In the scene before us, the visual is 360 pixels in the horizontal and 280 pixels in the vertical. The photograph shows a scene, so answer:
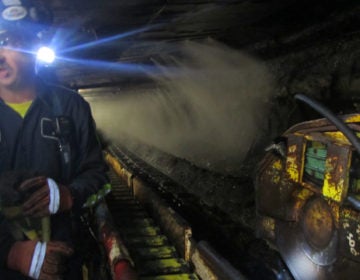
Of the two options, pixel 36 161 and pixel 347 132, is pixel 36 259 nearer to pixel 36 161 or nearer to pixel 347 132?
pixel 36 161

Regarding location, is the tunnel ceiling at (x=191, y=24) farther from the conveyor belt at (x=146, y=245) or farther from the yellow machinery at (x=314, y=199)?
the yellow machinery at (x=314, y=199)

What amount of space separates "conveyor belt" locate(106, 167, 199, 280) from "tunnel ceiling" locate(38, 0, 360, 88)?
2801mm

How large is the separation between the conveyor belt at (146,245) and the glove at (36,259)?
1.64 metres

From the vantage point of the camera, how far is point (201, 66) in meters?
9.55

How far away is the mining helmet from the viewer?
7.07 feet

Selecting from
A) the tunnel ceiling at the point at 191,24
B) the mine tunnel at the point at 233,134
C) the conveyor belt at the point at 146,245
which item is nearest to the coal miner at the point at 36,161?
the mine tunnel at the point at 233,134

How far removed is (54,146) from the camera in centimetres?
221

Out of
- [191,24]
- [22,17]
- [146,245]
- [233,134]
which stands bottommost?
[146,245]

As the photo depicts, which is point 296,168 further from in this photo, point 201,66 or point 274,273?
point 201,66

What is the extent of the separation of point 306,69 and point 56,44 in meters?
4.53

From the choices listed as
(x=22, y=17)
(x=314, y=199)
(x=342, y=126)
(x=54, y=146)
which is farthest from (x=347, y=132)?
(x=22, y=17)

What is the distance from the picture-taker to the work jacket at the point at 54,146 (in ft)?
7.11

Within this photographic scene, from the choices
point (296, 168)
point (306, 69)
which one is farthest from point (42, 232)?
point (306, 69)

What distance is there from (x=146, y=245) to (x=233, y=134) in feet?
16.2
